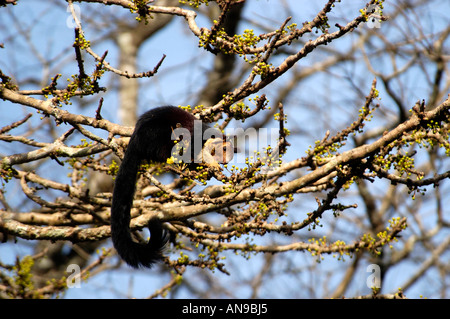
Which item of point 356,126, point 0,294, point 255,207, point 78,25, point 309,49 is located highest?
point 78,25

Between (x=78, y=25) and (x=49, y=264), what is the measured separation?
573 cm

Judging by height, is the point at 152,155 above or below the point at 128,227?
above

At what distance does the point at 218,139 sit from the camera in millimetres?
3736

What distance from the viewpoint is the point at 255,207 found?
12.1 feet

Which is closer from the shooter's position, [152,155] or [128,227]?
[128,227]

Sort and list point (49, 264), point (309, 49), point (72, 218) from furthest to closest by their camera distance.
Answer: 1. point (49, 264)
2. point (72, 218)
3. point (309, 49)

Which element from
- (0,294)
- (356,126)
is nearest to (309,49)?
(356,126)

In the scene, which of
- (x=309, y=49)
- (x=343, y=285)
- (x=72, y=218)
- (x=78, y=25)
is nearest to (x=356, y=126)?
(x=309, y=49)

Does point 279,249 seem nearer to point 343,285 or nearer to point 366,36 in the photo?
point 343,285

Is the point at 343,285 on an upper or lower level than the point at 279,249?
upper

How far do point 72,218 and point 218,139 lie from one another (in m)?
1.51

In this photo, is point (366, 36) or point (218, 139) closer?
point (218, 139)

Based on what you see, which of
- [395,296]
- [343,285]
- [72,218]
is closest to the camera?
[395,296]

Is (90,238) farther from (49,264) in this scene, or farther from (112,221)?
(49,264)
